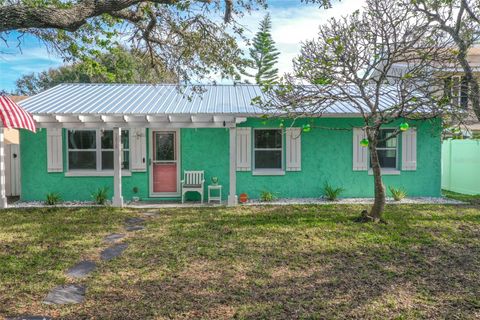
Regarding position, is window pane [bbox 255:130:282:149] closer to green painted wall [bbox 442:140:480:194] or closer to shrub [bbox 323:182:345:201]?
shrub [bbox 323:182:345:201]

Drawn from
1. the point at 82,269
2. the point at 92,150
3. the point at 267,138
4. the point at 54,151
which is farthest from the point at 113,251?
the point at 267,138

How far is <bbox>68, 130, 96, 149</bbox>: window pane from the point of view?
10.6m

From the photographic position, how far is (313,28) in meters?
7.64

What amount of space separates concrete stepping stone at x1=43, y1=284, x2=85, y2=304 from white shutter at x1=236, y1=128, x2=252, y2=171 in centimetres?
681

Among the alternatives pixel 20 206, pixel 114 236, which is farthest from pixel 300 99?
pixel 20 206

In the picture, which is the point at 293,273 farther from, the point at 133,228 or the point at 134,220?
the point at 134,220

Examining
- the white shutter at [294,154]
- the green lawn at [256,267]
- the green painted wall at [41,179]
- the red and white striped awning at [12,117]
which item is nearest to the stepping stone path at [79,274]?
the green lawn at [256,267]

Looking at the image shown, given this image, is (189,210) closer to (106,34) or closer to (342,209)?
(342,209)

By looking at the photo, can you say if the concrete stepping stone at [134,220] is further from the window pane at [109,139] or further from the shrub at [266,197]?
the shrub at [266,197]

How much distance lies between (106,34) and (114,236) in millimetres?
4266

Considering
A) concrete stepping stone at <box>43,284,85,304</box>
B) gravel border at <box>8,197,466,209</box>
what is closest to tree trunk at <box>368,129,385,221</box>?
gravel border at <box>8,197,466,209</box>

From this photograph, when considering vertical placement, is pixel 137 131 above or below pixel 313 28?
below

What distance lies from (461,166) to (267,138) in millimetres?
7424

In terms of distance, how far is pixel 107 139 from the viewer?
10.8 m
